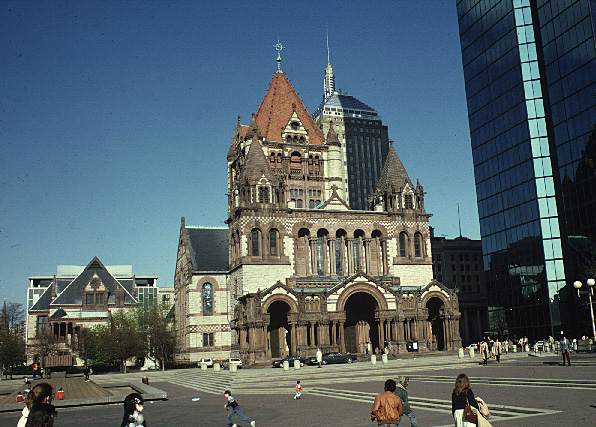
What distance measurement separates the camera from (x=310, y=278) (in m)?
67.1

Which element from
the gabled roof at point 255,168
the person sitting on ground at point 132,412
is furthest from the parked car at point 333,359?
the person sitting on ground at point 132,412

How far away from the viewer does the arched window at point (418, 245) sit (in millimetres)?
72250

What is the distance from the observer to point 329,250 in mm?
69250

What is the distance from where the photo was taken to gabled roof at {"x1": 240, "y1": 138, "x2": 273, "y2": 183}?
68.2 meters

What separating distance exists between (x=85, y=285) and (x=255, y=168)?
116 feet

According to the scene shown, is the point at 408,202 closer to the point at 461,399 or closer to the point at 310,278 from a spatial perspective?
the point at 310,278

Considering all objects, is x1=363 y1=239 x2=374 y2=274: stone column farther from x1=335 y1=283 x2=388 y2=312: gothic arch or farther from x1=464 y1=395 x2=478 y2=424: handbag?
x1=464 y1=395 x2=478 y2=424: handbag

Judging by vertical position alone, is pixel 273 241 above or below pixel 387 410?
above

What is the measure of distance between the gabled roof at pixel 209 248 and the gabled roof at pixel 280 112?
49.4 ft

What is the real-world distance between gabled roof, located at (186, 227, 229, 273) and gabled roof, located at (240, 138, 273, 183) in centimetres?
1202

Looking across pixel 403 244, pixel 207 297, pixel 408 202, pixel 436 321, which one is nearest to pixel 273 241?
pixel 207 297

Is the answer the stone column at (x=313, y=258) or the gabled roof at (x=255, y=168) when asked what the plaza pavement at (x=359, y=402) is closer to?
the stone column at (x=313, y=258)

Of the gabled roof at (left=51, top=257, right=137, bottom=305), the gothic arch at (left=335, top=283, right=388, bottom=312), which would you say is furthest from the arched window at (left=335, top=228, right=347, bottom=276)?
the gabled roof at (left=51, top=257, right=137, bottom=305)

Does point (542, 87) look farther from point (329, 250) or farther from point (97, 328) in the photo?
point (97, 328)
